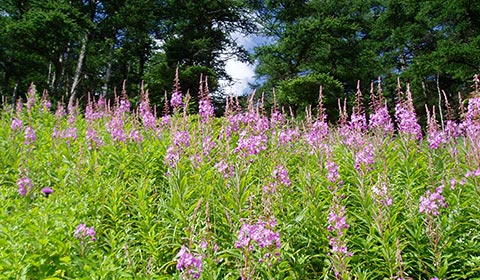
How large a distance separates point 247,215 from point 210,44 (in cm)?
2097

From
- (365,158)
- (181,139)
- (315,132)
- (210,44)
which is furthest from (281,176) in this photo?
(210,44)

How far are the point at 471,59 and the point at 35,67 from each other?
26238 mm

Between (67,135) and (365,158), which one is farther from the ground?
(67,135)

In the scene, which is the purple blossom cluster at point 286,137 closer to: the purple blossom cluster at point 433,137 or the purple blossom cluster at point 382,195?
the purple blossom cluster at point 433,137

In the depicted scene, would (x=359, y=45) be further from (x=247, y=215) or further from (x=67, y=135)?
(x=247, y=215)

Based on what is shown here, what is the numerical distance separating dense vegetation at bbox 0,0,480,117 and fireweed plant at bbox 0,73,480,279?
1539 cm

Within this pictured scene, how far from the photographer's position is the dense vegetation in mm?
19109

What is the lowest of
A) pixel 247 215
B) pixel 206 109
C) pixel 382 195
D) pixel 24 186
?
pixel 247 215

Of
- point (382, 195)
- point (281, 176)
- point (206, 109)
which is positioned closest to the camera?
point (382, 195)

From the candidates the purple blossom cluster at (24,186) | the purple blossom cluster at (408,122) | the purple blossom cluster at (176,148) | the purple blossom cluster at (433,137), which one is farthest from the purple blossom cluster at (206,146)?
the purple blossom cluster at (433,137)

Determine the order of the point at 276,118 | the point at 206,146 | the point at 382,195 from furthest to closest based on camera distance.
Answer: the point at 276,118 → the point at 206,146 → the point at 382,195

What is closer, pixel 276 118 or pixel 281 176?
pixel 281 176

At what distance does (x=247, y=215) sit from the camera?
3.55 metres

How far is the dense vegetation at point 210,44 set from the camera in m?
19.1
